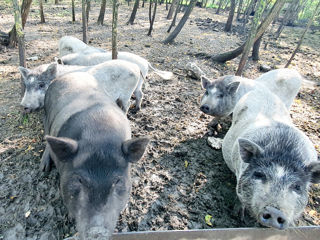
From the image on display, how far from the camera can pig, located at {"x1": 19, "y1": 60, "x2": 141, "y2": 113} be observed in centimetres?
396

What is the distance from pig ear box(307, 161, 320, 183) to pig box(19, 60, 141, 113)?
318cm

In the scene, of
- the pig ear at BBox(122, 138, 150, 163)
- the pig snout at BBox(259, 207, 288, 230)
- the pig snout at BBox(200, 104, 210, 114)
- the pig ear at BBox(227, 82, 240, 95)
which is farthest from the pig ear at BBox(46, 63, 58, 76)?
the pig snout at BBox(259, 207, 288, 230)

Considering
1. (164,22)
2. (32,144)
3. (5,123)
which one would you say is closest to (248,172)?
(32,144)

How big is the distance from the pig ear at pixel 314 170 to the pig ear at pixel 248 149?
0.49 meters

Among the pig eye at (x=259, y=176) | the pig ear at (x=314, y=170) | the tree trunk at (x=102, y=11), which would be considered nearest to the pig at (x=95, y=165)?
the pig eye at (x=259, y=176)

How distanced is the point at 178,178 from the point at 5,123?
10.7 ft

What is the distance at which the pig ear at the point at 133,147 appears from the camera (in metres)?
2.14

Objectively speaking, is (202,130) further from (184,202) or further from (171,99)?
(184,202)

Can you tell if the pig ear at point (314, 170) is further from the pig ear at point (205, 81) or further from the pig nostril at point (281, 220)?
the pig ear at point (205, 81)

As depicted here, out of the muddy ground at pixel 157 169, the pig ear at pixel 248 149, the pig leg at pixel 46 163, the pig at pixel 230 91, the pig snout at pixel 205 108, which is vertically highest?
the pig ear at pixel 248 149

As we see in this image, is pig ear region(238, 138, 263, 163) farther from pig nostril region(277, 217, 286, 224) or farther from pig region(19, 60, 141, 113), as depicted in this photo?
pig region(19, 60, 141, 113)

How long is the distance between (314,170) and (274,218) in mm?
706

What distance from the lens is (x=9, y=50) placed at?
7770mm

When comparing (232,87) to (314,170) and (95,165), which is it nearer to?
(314,170)
